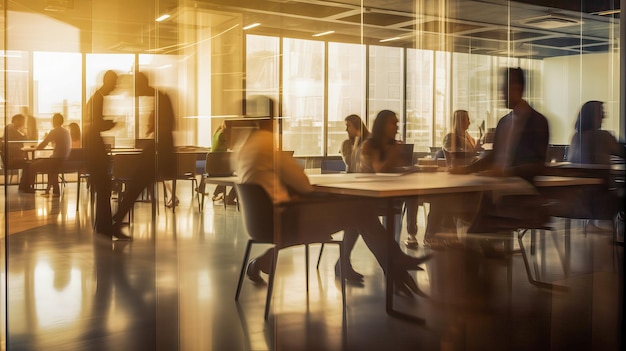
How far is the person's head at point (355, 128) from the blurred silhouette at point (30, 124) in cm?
127

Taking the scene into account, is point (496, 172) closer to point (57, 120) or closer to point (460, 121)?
point (460, 121)

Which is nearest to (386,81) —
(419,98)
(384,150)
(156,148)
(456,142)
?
(419,98)

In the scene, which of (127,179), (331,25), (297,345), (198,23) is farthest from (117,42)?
(297,345)

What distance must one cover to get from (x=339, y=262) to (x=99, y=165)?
1185 mm

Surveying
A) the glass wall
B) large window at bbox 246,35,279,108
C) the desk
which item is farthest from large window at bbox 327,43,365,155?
large window at bbox 246,35,279,108

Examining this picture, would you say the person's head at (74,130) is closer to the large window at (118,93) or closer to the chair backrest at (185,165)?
the large window at (118,93)

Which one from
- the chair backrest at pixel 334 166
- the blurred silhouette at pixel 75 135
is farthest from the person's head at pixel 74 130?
the chair backrest at pixel 334 166

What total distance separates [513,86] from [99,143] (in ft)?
5.90

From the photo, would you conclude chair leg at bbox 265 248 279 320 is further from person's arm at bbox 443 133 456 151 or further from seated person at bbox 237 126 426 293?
person's arm at bbox 443 133 456 151

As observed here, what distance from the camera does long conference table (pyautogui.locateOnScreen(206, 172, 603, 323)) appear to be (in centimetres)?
232

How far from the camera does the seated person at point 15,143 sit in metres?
2.43

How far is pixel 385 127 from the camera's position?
2.35 metres

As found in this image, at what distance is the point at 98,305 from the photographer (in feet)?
9.17

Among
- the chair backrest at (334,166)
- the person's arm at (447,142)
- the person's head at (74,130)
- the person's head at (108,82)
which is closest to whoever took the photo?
the chair backrest at (334,166)
